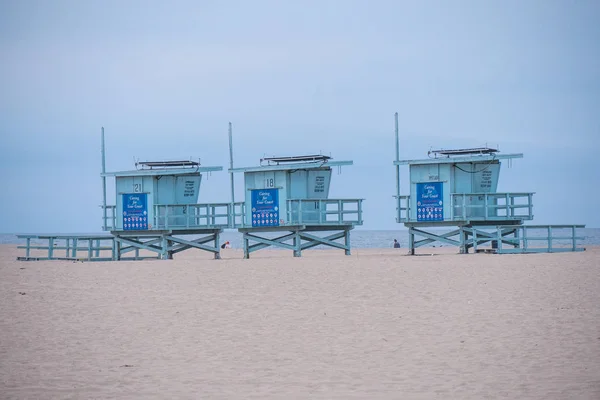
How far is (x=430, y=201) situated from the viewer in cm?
3306

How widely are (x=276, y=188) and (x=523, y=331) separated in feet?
64.7

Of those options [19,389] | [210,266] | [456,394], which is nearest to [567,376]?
[456,394]

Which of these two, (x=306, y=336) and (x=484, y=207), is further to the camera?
(x=484, y=207)

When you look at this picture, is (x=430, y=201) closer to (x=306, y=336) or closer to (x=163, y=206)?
(x=163, y=206)

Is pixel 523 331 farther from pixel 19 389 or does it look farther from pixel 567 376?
pixel 19 389

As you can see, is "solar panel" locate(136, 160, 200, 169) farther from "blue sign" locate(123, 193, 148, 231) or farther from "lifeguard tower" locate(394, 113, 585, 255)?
"lifeguard tower" locate(394, 113, 585, 255)

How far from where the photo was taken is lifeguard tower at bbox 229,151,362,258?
32750mm

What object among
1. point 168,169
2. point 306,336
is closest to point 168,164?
point 168,169

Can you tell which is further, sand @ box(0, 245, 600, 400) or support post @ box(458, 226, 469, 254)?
support post @ box(458, 226, 469, 254)

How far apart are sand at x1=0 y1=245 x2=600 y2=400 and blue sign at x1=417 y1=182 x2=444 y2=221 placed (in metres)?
10.0

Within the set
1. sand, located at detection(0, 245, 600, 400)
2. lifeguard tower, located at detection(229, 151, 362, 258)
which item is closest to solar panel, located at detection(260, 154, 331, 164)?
lifeguard tower, located at detection(229, 151, 362, 258)

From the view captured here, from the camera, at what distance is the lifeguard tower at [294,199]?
107 feet

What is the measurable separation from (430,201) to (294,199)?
15.9 ft

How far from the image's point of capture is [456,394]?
10.1m
